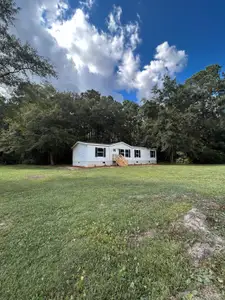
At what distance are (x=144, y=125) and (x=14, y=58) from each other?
54.8 ft

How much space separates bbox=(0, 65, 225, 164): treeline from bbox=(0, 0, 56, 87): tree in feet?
25.9

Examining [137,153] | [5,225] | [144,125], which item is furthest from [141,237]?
[144,125]

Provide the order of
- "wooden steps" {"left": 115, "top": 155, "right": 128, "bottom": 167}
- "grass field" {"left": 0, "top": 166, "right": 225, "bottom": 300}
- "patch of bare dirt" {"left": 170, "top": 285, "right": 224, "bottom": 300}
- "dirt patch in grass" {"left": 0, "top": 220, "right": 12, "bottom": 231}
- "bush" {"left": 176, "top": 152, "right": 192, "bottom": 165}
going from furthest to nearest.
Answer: "bush" {"left": 176, "top": 152, "right": 192, "bottom": 165}, "wooden steps" {"left": 115, "top": 155, "right": 128, "bottom": 167}, "dirt patch in grass" {"left": 0, "top": 220, "right": 12, "bottom": 231}, "grass field" {"left": 0, "top": 166, "right": 225, "bottom": 300}, "patch of bare dirt" {"left": 170, "top": 285, "right": 224, "bottom": 300}

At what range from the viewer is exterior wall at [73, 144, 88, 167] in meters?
15.9

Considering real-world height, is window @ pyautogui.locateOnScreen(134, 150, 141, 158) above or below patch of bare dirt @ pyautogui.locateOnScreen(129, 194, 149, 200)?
above

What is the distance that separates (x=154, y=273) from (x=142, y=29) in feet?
50.7

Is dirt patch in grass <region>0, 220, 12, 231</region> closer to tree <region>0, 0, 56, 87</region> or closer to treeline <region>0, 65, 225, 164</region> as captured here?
tree <region>0, 0, 56, 87</region>

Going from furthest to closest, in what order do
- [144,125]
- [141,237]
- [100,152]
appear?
[144,125], [100,152], [141,237]

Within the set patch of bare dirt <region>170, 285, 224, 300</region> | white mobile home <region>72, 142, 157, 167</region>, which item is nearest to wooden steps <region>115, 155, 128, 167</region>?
white mobile home <region>72, 142, 157, 167</region>

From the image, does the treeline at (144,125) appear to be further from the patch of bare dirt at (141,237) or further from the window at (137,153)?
the patch of bare dirt at (141,237)

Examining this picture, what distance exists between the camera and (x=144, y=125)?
21484 millimetres

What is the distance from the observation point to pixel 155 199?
427cm

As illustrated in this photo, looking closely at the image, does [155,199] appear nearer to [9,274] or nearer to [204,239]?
[204,239]

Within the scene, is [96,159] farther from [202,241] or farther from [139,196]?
[202,241]
